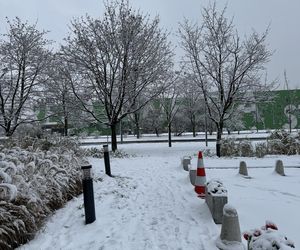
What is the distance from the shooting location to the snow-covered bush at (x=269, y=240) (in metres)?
2.79

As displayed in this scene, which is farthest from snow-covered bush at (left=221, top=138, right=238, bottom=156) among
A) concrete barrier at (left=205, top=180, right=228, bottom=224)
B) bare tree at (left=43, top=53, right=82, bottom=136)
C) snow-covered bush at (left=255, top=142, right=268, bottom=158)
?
concrete barrier at (left=205, top=180, right=228, bottom=224)

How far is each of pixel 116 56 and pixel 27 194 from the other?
14.2 metres

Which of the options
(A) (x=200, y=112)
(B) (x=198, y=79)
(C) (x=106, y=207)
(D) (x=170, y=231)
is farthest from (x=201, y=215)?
(A) (x=200, y=112)

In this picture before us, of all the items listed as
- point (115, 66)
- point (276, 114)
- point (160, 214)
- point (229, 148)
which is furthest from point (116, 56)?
point (276, 114)

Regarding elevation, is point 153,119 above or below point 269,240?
above

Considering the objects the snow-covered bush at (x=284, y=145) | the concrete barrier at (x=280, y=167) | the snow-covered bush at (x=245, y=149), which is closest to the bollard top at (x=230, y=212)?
the concrete barrier at (x=280, y=167)

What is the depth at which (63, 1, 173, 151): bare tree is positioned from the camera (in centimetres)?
1788

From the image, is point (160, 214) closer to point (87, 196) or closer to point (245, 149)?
point (87, 196)

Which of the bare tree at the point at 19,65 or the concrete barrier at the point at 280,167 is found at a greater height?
the bare tree at the point at 19,65

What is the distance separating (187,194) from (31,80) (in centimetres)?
1463

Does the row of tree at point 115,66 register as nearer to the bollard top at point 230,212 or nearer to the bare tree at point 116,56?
the bare tree at point 116,56

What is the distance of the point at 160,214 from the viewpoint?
5617mm

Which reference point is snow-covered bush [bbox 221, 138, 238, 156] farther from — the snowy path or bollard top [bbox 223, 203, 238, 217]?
bollard top [bbox 223, 203, 238, 217]

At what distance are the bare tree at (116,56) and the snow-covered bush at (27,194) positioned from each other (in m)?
11.6
